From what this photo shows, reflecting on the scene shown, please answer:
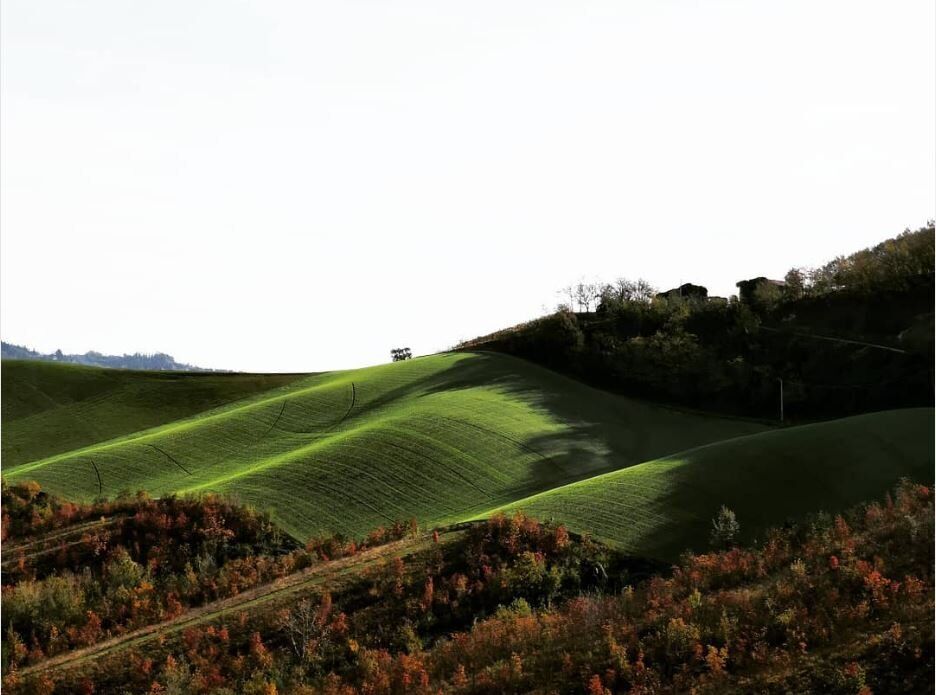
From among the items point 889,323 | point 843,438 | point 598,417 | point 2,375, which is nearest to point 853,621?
point 843,438

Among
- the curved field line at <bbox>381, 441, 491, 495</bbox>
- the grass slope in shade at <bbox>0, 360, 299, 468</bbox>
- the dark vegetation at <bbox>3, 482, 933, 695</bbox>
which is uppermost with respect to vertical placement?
the grass slope in shade at <bbox>0, 360, 299, 468</bbox>

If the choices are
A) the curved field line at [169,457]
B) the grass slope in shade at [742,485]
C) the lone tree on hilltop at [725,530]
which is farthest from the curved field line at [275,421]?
the lone tree on hilltop at [725,530]

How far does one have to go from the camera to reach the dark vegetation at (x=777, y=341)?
210 ft

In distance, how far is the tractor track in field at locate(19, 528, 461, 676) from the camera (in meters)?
32.6

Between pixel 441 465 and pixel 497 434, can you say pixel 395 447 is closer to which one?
pixel 441 465

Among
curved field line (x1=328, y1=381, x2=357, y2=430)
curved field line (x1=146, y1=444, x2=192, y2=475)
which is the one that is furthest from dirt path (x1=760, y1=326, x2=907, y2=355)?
curved field line (x1=146, y1=444, x2=192, y2=475)

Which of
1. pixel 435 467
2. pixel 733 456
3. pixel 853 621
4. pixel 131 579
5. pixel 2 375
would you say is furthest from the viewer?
pixel 2 375

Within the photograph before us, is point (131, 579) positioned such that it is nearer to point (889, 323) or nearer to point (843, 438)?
point (843, 438)

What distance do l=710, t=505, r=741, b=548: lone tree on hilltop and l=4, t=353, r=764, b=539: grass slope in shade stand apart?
1193cm

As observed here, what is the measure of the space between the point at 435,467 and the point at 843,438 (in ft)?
71.8

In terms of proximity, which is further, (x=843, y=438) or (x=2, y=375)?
(x=2, y=375)

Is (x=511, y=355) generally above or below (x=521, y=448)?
above

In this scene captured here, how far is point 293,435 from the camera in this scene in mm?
59781

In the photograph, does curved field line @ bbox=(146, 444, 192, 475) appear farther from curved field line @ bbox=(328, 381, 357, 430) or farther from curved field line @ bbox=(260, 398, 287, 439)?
curved field line @ bbox=(328, 381, 357, 430)
